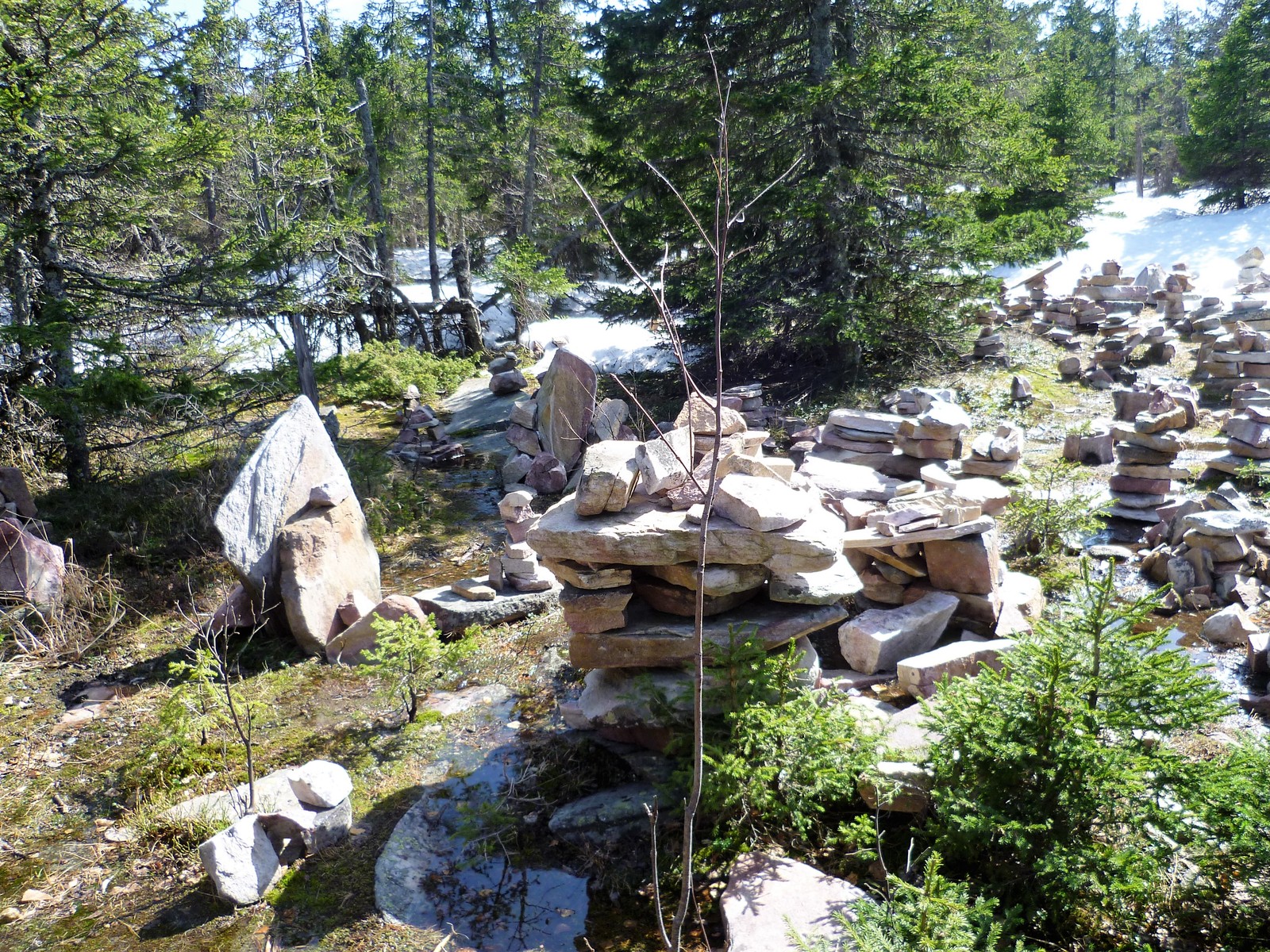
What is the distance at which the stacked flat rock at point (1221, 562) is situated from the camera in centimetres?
576

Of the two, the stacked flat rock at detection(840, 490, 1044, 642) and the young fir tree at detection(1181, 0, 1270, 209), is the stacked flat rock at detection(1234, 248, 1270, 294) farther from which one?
the stacked flat rock at detection(840, 490, 1044, 642)

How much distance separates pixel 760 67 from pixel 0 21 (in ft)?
28.8

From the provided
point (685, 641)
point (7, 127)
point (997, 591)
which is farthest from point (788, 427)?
point (7, 127)

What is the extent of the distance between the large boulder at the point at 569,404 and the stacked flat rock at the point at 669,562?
4587 mm

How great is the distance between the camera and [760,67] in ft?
37.3

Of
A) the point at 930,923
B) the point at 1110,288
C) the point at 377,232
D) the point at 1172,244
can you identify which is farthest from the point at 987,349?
the point at 1172,244

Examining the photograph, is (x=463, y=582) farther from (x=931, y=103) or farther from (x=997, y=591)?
(x=931, y=103)

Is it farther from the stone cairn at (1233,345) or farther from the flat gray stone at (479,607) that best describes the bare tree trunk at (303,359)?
the stone cairn at (1233,345)

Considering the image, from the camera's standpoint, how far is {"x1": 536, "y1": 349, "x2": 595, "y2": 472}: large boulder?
30.2 ft

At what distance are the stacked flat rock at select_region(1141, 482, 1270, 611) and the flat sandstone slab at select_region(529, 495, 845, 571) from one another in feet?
11.4

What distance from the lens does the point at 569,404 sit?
927 centimetres

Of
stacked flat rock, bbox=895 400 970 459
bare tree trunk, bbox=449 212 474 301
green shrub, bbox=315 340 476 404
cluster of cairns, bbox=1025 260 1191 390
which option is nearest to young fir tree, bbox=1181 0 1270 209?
cluster of cairns, bbox=1025 260 1191 390

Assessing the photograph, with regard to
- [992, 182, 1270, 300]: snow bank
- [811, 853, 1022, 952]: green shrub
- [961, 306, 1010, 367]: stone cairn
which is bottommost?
[811, 853, 1022, 952]: green shrub

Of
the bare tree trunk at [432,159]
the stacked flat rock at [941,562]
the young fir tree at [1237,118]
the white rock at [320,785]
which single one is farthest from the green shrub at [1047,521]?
the young fir tree at [1237,118]
